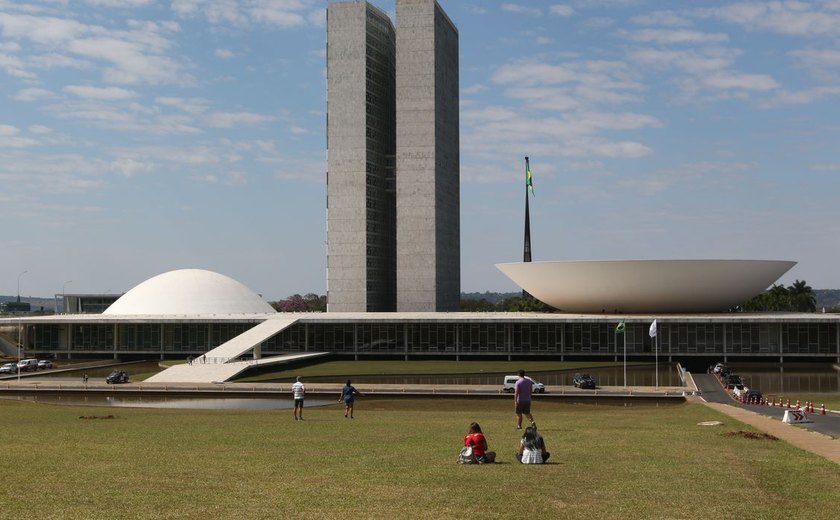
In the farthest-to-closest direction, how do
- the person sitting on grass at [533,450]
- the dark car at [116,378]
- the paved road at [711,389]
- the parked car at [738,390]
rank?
the dark car at [116,378] < the parked car at [738,390] < the paved road at [711,389] < the person sitting on grass at [533,450]

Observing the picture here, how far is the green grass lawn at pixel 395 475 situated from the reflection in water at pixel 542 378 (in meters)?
33.1

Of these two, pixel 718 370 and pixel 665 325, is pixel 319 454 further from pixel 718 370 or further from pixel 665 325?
pixel 665 325

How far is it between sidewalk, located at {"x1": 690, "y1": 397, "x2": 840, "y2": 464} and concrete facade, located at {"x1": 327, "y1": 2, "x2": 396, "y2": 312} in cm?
8455

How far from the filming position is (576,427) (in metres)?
29.8

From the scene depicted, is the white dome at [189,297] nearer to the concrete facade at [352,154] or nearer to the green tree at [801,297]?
the concrete facade at [352,154]

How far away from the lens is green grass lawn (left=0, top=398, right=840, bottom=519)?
→ 46.3 ft

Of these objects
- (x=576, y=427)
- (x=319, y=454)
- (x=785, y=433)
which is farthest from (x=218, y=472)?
(x=785, y=433)

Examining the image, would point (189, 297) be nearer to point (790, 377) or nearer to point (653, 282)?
point (653, 282)

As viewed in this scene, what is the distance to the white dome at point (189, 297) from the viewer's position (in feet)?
336

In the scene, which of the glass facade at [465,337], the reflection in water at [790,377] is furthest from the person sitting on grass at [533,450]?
the glass facade at [465,337]

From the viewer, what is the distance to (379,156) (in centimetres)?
12488

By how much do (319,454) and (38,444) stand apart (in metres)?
7.97

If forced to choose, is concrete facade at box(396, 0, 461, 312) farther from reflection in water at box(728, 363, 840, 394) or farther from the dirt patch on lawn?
the dirt patch on lawn

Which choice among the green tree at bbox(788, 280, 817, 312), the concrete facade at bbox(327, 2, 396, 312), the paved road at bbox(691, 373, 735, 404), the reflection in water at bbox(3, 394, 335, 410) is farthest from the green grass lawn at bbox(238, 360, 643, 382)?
the green tree at bbox(788, 280, 817, 312)
